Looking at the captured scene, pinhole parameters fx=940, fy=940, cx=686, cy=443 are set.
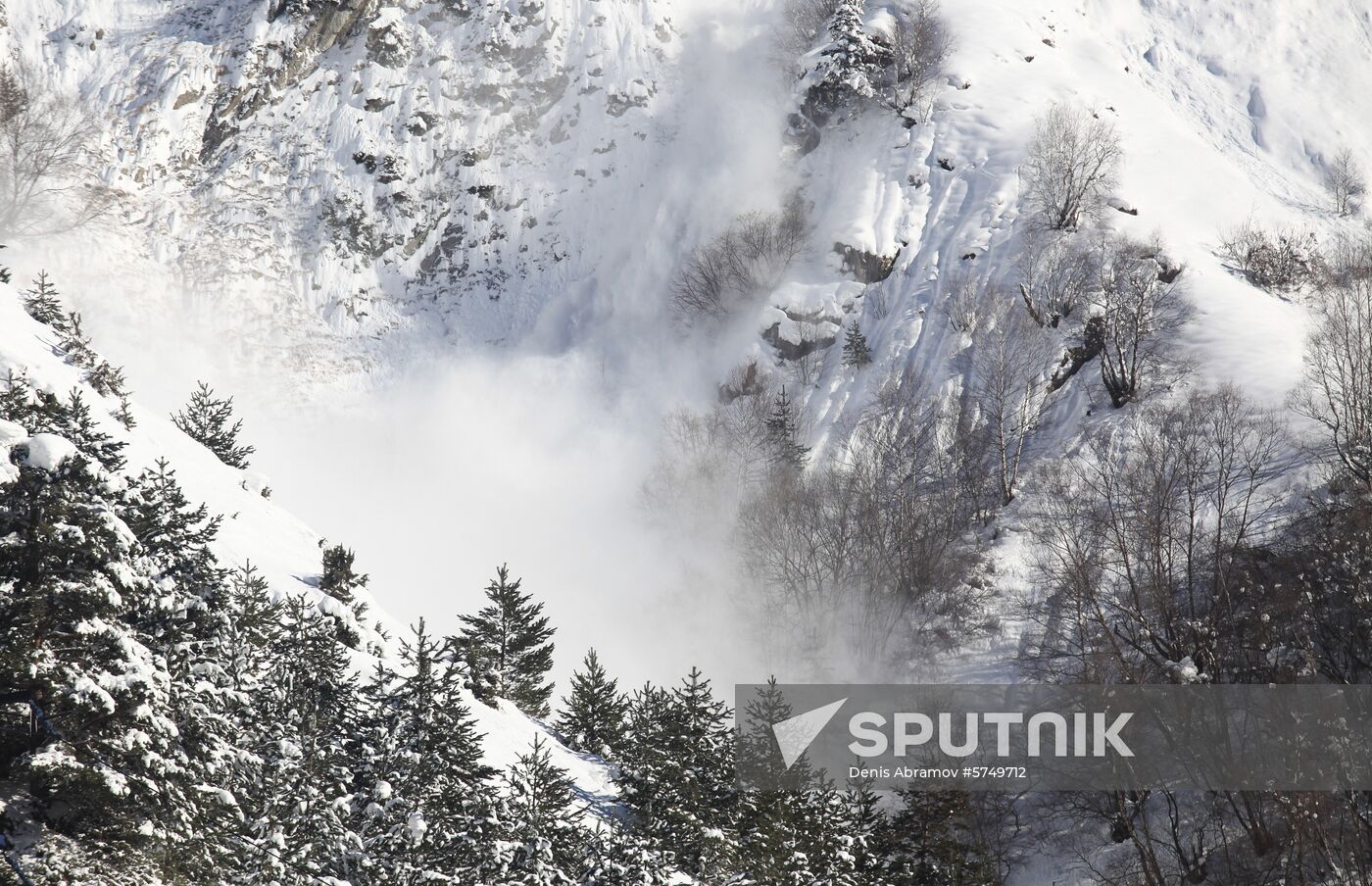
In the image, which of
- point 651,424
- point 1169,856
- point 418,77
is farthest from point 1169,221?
point 418,77

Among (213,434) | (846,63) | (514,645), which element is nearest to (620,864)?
(514,645)

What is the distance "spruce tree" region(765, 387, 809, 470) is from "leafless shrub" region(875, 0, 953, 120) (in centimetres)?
2556

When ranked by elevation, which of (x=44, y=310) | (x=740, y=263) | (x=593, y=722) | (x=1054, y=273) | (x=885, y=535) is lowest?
(x=593, y=722)

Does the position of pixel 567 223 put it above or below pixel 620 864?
A: above

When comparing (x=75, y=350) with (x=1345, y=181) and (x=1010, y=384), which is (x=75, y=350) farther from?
(x=1345, y=181)

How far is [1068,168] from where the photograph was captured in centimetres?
5744

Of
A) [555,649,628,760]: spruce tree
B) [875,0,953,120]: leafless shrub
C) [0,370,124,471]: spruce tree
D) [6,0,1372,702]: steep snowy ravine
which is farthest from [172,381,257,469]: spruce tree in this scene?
[875,0,953,120]: leafless shrub

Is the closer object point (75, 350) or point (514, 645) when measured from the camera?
point (75, 350)

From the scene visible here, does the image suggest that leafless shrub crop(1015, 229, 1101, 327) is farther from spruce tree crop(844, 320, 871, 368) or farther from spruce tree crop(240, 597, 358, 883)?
spruce tree crop(240, 597, 358, 883)

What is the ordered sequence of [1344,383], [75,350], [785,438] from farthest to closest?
[785,438] < [1344,383] < [75,350]

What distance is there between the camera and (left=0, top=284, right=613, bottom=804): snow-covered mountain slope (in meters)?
21.2

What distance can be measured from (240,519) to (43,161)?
53.2 metres

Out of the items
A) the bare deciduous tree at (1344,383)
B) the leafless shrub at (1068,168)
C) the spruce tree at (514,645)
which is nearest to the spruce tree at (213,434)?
the spruce tree at (514,645)

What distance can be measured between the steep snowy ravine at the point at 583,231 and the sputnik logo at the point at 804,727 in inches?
255
